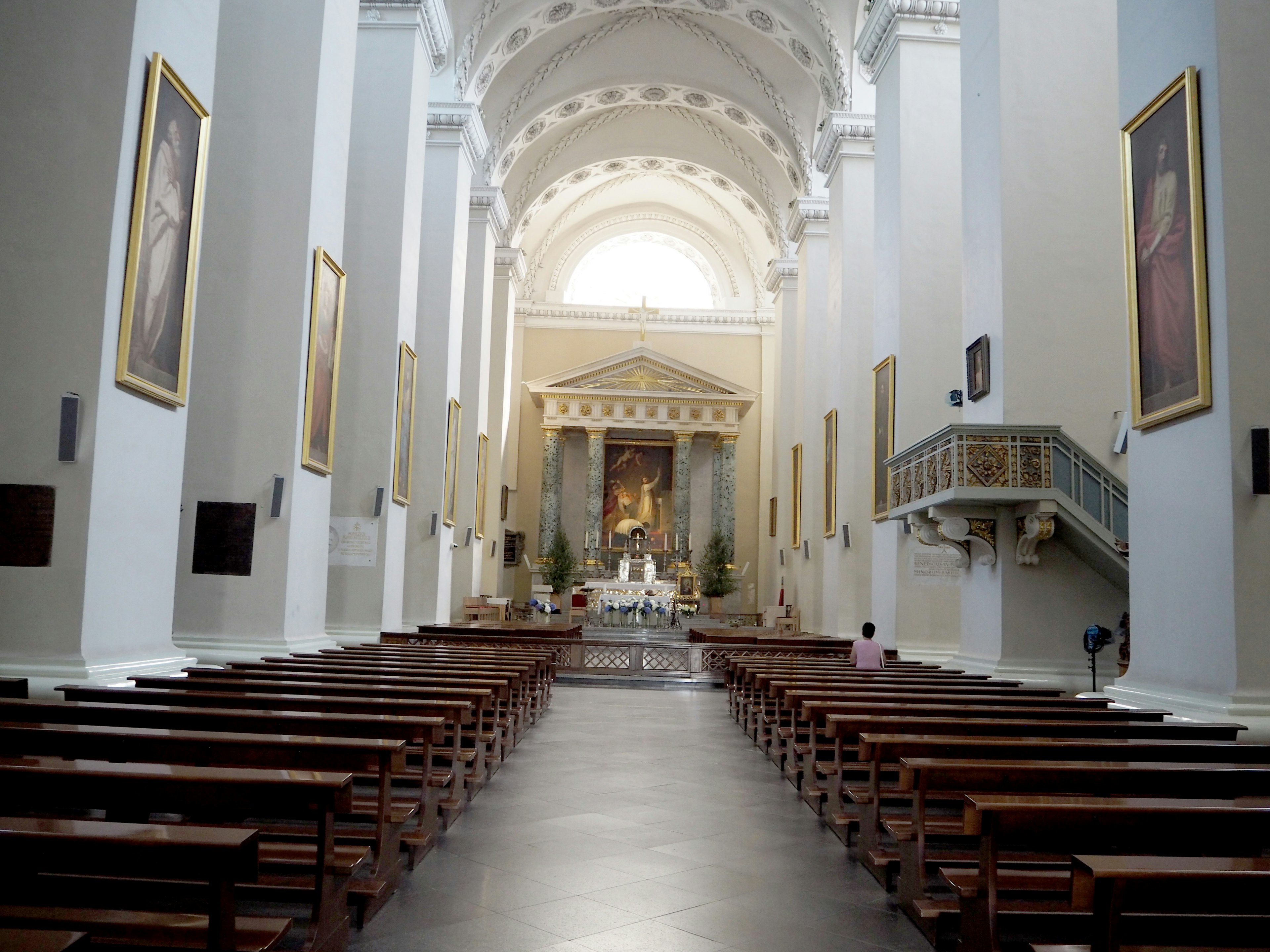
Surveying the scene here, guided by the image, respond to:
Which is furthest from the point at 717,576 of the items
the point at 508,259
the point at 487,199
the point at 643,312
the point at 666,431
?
the point at 487,199

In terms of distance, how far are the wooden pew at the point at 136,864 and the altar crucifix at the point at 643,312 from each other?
90.9 ft

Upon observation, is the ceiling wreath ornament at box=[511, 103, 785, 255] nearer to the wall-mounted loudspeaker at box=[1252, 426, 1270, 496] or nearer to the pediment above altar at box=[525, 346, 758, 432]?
the pediment above altar at box=[525, 346, 758, 432]

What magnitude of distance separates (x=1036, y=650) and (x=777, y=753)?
250 cm

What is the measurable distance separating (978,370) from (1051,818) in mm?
7383

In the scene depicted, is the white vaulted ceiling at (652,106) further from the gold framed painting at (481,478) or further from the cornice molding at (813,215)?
the gold framed painting at (481,478)

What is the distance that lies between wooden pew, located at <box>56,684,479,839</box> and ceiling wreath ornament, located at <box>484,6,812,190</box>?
16997mm

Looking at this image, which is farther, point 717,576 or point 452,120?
point 717,576

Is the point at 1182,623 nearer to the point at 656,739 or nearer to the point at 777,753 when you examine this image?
the point at 777,753

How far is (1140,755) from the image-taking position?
4168 mm

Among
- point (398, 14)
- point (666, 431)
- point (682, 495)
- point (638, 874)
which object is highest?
point (398, 14)

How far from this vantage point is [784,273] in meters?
24.0

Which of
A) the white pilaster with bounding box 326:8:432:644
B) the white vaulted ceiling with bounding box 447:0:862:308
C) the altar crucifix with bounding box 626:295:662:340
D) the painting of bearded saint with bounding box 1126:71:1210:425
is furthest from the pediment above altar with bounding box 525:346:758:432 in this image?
the painting of bearded saint with bounding box 1126:71:1210:425

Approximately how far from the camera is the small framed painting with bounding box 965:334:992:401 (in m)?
9.41

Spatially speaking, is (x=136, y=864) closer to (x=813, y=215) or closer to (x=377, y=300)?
(x=377, y=300)
